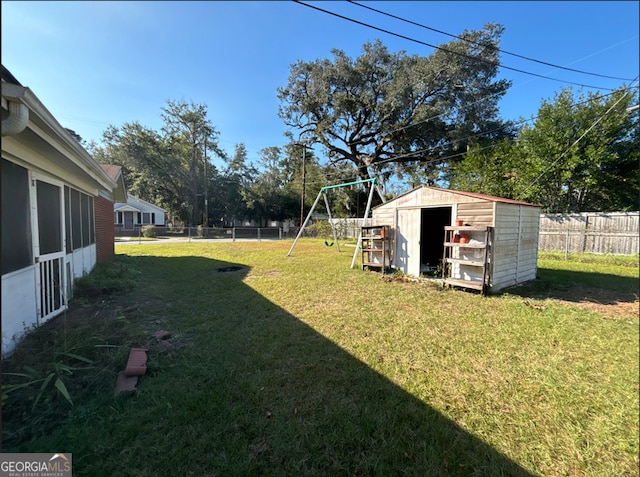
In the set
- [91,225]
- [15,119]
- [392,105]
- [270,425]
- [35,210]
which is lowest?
[270,425]

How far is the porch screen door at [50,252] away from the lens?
382cm

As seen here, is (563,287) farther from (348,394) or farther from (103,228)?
(103,228)

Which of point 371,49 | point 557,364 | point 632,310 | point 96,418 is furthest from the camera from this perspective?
point 371,49

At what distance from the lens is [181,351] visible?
317 centimetres

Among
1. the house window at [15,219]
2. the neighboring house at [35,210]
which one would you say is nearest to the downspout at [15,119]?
the neighboring house at [35,210]

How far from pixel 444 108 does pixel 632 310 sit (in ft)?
69.4

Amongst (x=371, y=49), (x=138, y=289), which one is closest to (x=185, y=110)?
(x=371, y=49)

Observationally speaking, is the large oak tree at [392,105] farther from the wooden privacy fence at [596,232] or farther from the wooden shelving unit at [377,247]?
the wooden privacy fence at [596,232]

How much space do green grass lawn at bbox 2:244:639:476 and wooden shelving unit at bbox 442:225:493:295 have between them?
121 centimetres

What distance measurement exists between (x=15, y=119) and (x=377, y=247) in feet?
22.5

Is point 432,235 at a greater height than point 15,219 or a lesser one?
lesser

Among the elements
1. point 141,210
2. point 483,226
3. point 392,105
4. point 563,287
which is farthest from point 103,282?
point 141,210

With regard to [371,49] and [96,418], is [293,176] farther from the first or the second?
[96,418]

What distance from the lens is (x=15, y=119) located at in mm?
2258
